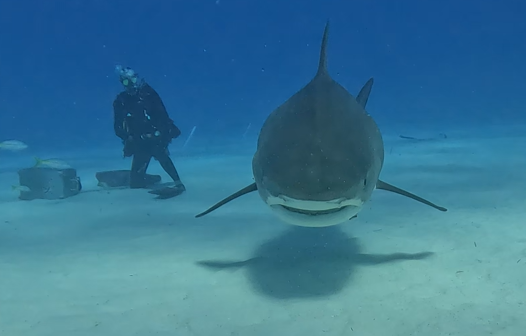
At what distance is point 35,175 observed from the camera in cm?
843

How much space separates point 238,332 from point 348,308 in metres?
0.84

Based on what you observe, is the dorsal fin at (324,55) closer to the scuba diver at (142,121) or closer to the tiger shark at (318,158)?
the tiger shark at (318,158)

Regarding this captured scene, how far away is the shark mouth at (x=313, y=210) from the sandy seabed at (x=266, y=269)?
777mm

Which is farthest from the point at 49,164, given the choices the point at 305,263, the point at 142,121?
the point at 305,263

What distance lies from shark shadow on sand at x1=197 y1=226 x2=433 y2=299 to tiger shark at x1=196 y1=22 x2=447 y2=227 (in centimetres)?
84

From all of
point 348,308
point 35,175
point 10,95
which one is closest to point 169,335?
point 348,308

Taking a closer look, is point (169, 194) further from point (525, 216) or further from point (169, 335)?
point (525, 216)

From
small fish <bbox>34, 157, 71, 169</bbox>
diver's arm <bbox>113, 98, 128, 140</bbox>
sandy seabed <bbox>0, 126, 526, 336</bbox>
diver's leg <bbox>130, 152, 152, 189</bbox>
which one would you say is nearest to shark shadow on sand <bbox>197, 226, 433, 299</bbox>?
sandy seabed <bbox>0, 126, 526, 336</bbox>

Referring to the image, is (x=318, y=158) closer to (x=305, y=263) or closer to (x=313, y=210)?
(x=313, y=210)

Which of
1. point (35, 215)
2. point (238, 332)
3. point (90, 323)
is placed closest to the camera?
point (238, 332)

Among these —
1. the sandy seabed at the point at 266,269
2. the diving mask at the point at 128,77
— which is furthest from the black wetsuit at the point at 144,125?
the sandy seabed at the point at 266,269

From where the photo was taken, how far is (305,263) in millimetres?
4109

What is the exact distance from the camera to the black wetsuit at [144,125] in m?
8.29

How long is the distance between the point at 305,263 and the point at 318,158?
155 cm
